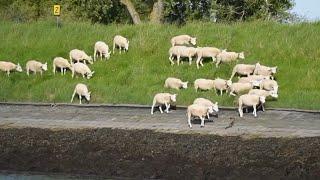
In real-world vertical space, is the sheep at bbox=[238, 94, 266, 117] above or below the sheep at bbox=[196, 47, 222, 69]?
below

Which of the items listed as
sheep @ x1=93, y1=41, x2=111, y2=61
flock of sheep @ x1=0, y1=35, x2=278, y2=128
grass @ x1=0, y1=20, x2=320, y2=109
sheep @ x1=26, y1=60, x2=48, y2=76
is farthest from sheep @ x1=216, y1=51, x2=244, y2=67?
sheep @ x1=26, y1=60, x2=48, y2=76

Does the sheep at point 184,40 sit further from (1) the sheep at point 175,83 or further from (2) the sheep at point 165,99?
(2) the sheep at point 165,99

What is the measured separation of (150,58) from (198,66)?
268 cm

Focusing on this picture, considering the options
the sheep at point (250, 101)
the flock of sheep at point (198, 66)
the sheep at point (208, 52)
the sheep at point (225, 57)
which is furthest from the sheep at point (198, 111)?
the sheep at point (208, 52)

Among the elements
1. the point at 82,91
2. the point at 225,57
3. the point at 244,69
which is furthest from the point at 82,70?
the point at 244,69

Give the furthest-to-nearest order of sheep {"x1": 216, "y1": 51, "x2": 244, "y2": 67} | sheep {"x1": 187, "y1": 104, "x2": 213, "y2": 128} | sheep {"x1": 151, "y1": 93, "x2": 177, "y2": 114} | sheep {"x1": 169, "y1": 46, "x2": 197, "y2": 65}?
1. sheep {"x1": 169, "y1": 46, "x2": 197, "y2": 65}
2. sheep {"x1": 216, "y1": 51, "x2": 244, "y2": 67}
3. sheep {"x1": 151, "y1": 93, "x2": 177, "y2": 114}
4. sheep {"x1": 187, "y1": 104, "x2": 213, "y2": 128}

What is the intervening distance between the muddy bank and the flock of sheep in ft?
8.03

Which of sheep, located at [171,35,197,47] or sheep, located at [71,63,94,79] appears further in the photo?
sheep, located at [171,35,197,47]

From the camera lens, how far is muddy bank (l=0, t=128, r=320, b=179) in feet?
49.2

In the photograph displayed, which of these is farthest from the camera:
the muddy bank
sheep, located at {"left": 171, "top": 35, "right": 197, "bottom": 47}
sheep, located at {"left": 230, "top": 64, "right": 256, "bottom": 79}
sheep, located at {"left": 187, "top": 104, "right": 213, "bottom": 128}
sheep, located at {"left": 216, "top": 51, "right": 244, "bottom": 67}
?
sheep, located at {"left": 171, "top": 35, "right": 197, "bottom": 47}

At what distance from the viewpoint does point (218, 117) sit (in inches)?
808

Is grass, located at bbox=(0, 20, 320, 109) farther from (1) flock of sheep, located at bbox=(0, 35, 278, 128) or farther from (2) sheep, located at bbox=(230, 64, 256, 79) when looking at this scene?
(2) sheep, located at bbox=(230, 64, 256, 79)

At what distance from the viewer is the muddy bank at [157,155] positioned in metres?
15.0

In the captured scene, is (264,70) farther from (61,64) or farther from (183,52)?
(61,64)
